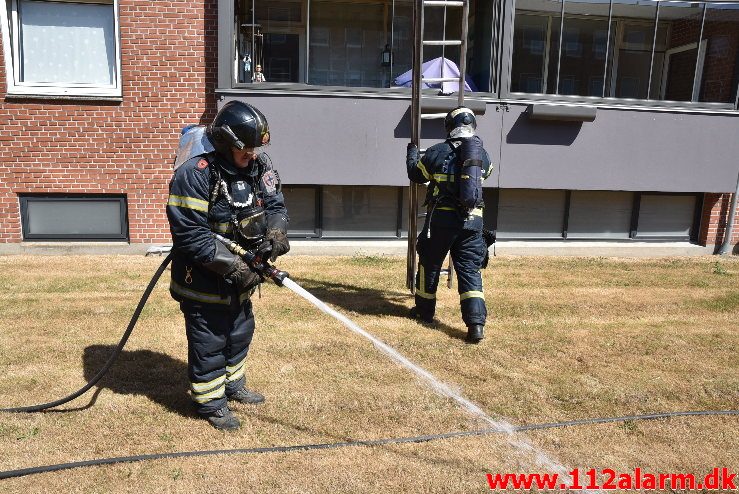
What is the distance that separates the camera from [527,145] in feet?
30.8

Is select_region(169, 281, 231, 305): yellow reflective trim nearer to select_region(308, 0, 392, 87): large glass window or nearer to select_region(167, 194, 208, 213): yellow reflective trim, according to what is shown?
select_region(167, 194, 208, 213): yellow reflective trim

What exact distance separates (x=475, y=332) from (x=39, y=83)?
287 inches

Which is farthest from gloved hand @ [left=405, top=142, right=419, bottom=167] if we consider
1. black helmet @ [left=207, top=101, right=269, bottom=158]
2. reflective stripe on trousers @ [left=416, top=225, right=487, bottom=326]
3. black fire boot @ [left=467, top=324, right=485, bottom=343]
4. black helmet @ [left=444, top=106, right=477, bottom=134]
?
black helmet @ [left=207, top=101, right=269, bottom=158]

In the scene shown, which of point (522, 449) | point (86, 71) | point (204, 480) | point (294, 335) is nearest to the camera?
point (204, 480)

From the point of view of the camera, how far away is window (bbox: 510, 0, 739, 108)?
9.95m

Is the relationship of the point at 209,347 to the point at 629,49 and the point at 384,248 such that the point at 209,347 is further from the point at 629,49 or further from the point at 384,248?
the point at 629,49

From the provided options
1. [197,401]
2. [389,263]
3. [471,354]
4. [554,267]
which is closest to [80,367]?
[197,401]

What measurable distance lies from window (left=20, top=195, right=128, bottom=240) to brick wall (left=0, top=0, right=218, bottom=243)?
143 mm

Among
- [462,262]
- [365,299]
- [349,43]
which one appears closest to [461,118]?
[462,262]

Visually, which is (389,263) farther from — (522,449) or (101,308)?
(522,449)

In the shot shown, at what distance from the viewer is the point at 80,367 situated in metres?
4.88

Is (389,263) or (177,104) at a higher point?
(177,104)

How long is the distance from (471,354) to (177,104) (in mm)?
5948

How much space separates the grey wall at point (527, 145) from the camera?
8.91 meters
